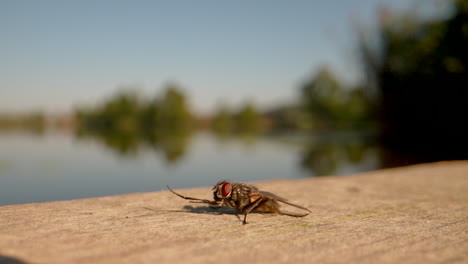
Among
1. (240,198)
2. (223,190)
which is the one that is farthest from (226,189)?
(240,198)

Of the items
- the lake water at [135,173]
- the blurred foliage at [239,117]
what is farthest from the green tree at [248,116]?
the lake water at [135,173]

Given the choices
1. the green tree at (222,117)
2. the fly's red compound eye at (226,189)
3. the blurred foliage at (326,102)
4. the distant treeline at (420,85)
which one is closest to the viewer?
the fly's red compound eye at (226,189)

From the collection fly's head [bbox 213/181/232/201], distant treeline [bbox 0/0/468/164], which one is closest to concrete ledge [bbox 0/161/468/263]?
fly's head [bbox 213/181/232/201]

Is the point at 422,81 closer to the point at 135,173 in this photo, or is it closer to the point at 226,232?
the point at 135,173

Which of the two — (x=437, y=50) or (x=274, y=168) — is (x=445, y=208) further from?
(x=437, y=50)

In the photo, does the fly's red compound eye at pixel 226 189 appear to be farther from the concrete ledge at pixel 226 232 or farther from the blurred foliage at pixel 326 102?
the blurred foliage at pixel 326 102

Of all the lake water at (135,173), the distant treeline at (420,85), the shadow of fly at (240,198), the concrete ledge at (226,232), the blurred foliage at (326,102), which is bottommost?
the concrete ledge at (226,232)
